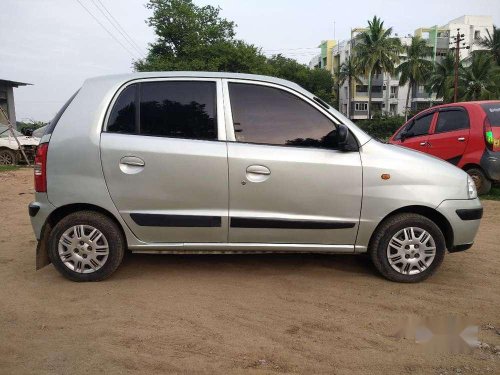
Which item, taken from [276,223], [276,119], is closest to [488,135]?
[276,119]

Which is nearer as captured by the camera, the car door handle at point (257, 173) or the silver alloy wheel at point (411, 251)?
the car door handle at point (257, 173)

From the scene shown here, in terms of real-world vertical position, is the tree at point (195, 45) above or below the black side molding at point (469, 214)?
above

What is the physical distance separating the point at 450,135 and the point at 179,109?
18.7 feet

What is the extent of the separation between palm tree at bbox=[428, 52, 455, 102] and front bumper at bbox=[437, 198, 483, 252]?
45.8 m

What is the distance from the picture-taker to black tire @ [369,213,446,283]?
12.5ft

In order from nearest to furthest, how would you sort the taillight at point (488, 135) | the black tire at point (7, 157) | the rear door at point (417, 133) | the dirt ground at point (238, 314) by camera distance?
the dirt ground at point (238, 314) → the taillight at point (488, 135) → the rear door at point (417, 133) → the black tire at point (7, 157)

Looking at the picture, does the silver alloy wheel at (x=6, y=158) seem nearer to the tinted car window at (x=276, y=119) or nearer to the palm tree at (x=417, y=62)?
the tinted car window at (x=276, y=119)

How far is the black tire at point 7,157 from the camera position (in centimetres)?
1476

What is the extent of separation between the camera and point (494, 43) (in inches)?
1812

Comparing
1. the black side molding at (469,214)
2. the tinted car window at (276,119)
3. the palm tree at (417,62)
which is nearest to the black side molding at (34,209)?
the tinted car window at (276,119)

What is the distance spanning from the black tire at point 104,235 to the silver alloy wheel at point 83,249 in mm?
24

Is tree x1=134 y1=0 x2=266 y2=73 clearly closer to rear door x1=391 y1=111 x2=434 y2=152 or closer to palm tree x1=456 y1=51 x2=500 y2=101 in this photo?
palm tree x1=456 y1=51 x2=500 y2=101

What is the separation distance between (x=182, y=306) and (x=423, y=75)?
186 feet

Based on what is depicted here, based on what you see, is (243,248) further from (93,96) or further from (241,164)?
(93,96)
